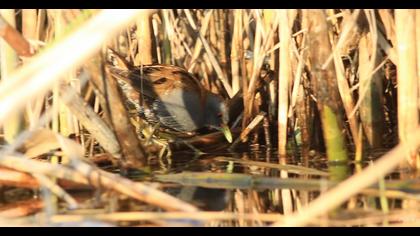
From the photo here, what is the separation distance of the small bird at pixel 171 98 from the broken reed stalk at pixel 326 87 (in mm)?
1046

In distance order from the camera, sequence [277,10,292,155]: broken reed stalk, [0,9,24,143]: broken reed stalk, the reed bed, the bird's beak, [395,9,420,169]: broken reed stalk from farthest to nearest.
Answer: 1. the bird's beak
2. [277,10,292,155]: broken reed stalk
3. [0,9,24,143]: broken reed stalk
4. [395,9,420,169]: broken reed stalk
5. the reed bed

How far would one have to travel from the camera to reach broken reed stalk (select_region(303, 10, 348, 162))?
124 inches

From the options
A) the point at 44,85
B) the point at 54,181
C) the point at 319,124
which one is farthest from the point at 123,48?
the point at 44,85

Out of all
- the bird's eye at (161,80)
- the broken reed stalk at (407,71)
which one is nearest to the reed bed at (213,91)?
the broken reed stalk at (407,71)

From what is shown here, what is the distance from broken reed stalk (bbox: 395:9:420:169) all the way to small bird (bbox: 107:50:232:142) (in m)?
1.25

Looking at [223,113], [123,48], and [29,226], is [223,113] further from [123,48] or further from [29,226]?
[29,226]

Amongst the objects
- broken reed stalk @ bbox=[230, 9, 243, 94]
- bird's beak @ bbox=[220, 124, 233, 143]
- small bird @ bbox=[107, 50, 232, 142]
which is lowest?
bird's beak @ bbox=[220, 124, 233, 143]

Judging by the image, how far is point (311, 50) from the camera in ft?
10.5

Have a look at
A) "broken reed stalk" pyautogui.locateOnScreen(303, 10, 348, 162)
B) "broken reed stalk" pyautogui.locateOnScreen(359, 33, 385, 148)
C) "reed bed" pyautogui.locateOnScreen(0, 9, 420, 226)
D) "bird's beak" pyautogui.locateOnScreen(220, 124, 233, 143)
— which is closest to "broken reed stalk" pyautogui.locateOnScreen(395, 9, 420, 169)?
"reed bed" pyautogui.locateOnScreen(0, 9, 420, 226)

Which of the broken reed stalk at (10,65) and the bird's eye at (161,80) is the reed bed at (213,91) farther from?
the bird's eye at (161,80)

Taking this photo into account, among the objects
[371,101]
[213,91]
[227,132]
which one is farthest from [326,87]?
[213,91]

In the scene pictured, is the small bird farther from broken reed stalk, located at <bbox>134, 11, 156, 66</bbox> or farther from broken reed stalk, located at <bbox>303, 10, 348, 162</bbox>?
broken reed stalk, located at <bbox>303, 10, 348, 162</bbox>

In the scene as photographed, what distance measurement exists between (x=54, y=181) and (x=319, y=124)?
5.52ft

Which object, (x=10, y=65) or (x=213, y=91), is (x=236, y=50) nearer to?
(x=213, y=91)
